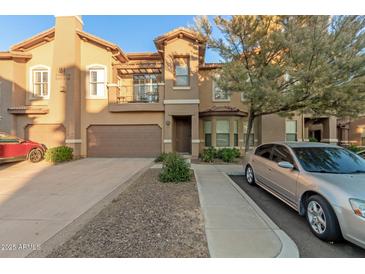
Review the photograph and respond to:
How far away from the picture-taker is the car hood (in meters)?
3.44

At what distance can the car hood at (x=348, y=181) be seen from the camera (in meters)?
3.44

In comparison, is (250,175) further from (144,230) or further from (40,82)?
(40,82)

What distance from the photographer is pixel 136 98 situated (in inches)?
635

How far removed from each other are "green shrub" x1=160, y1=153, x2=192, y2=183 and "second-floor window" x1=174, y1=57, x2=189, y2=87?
7553mm

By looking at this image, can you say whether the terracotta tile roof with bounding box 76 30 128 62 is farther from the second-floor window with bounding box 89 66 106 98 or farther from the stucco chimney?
the second-floor window with bounding box 89 66 106 98

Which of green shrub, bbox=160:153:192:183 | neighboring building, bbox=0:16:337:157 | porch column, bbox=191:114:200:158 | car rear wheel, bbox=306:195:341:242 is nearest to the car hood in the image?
car rear wheel, bbox=306:195:341:242

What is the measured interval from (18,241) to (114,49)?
45.1 ft

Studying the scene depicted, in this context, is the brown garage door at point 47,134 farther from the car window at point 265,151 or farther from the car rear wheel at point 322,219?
the car rear wheel at point 322,219

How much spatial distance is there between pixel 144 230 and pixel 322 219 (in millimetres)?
3151

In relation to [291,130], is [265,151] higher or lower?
lower

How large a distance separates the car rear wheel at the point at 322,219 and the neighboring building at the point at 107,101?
9974mm

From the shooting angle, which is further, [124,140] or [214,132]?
[214,132]

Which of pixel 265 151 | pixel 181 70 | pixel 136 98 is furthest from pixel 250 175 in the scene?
pixel 136 98

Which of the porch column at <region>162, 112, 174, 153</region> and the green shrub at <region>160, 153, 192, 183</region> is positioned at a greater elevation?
the porch column at <region>162, 112, 174, 153</region>
